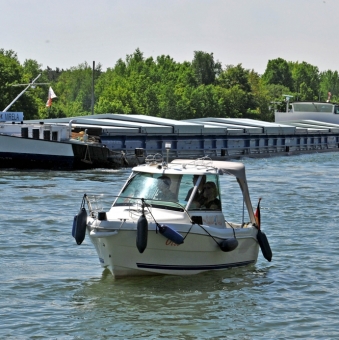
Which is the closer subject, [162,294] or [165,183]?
[162,294]

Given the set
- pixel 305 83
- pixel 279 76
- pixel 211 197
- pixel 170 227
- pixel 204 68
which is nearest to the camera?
pixel 170 227

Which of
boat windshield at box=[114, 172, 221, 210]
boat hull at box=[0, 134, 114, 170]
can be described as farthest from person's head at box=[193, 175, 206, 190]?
boat hull at box=[0, 134, 114, 170]

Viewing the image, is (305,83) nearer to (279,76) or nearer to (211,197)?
(279,76)

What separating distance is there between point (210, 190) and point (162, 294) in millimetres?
2269

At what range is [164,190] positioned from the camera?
15008 mm

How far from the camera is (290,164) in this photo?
2088 inches

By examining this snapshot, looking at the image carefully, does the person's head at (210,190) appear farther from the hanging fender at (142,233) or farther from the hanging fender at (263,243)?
the hanging fender at (142,233)

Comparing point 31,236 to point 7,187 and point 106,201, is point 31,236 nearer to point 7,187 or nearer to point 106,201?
point 106,201

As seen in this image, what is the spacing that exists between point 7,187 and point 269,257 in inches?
693

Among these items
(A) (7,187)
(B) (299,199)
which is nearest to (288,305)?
(B) (299,199)

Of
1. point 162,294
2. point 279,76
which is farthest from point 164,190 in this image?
point 279,76

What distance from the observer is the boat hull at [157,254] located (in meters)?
13.8

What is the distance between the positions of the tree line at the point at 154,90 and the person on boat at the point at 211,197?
6346 cm

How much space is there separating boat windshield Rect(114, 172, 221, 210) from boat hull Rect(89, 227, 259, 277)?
0.73 meters
